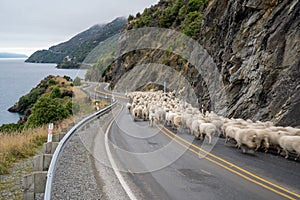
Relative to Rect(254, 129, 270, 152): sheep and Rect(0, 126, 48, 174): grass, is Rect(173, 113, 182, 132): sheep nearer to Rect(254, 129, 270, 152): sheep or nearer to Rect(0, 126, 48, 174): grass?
Rect(254, 129, 270, 152): sheep

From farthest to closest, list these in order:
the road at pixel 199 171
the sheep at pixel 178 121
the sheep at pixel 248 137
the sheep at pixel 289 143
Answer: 1. the sheep at pixel 178 121
2. the sheep at pixel 248 137
3. the sheep at pixel 289 143
4. the road at pixel 199 171

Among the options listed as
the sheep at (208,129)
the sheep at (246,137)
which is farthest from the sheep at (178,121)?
the sheep at (246,137)

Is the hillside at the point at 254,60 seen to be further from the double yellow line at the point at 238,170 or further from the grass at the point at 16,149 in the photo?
the grass at the point at 16,149

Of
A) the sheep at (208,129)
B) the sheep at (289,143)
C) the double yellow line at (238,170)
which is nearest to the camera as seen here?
the double yellow line at (238,170)

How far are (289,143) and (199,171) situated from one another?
10.9ft

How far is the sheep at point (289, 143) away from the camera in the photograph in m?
10.7

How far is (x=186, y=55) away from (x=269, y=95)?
92.7 ft

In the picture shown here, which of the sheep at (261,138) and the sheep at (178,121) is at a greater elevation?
the sheep at (261,138)

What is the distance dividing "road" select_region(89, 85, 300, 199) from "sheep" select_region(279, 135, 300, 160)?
0.35 meters

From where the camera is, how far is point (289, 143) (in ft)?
35.9

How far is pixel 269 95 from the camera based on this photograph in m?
18.1

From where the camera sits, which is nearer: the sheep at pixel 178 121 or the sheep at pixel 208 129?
the sheep at pixel 208 129

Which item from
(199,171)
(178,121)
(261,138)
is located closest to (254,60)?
(178,121)

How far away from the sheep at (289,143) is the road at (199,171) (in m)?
0.35
